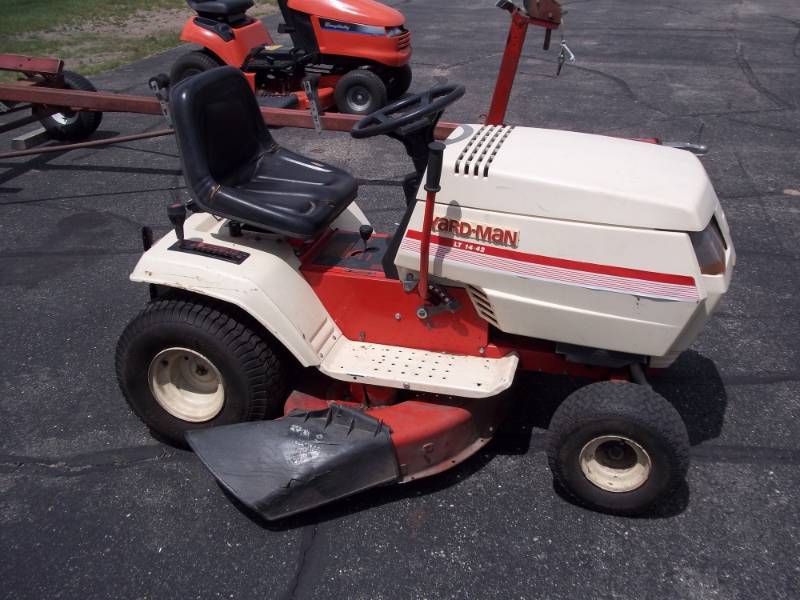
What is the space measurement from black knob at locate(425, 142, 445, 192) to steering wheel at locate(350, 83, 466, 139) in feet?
0.77

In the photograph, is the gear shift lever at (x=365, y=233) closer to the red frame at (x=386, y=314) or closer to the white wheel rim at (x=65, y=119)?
the red frame at (x=386, y=314)

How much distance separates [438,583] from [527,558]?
32 cm

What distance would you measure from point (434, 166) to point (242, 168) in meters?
1.12

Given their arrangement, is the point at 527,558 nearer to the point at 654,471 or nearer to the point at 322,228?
the point at 654,471

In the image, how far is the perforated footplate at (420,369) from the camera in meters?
2.54

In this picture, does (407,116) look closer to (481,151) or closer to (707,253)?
(481,151)

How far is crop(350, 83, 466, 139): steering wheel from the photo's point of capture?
2443 mm

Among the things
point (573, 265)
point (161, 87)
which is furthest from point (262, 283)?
point (161, 87)

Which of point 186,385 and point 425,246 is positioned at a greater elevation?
point 425,246

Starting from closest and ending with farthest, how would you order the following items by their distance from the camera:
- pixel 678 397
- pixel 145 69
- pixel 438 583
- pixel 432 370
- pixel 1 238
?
pixel 438 583 → pixel 432 370 → pixel 678 397 → pixel 1 238 → pixel 145 69

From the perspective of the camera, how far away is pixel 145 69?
29.7 ft

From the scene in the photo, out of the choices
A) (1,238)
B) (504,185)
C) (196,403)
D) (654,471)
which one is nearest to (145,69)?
(1,238)

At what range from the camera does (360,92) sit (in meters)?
6.71

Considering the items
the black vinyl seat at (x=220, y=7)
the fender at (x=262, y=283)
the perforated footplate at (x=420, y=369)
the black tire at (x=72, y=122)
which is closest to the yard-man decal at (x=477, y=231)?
the perforated footplate at (x=420, y=369)
